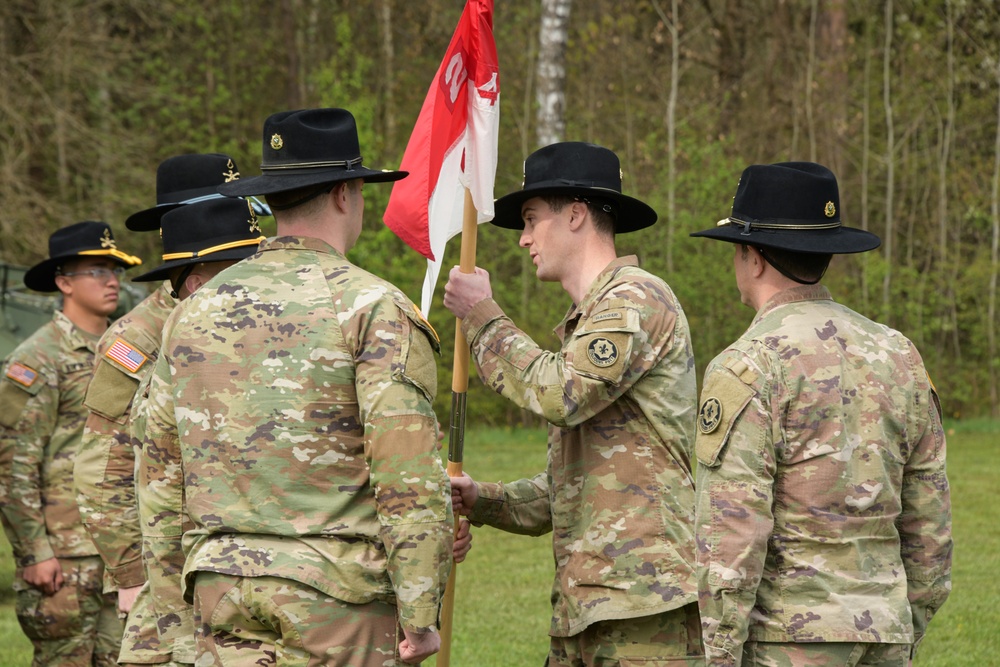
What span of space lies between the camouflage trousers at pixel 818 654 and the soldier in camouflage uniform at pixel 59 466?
4018mm

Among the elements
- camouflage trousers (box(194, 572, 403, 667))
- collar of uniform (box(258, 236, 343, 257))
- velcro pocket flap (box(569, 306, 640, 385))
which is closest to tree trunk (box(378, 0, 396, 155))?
velcro pocket flap (box(569, 306, 640, 385))

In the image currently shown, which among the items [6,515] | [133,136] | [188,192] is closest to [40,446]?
[6,515]

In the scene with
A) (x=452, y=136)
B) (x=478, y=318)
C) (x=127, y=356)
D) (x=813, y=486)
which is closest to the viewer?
(x=813, y=486)

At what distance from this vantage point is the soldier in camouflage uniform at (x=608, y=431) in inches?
154

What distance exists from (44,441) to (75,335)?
605 mm

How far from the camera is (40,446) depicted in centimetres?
664

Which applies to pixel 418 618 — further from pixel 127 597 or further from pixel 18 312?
pixel 18 312

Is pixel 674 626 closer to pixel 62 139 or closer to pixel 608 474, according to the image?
pixel 608 474

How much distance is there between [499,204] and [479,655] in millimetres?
4175

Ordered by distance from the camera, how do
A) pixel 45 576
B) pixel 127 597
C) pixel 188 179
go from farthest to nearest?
pixel 45 576, pixel 188 179, pixel 127 597

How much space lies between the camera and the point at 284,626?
3.34m

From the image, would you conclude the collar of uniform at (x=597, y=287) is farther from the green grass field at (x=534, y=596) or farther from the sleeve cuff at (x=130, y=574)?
the green grass field at (x=534, y=596)

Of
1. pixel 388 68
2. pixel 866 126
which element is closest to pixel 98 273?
pixel 866 126

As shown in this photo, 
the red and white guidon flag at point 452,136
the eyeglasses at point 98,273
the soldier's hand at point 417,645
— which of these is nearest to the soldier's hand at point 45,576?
the eyeglasses at point 98,273
